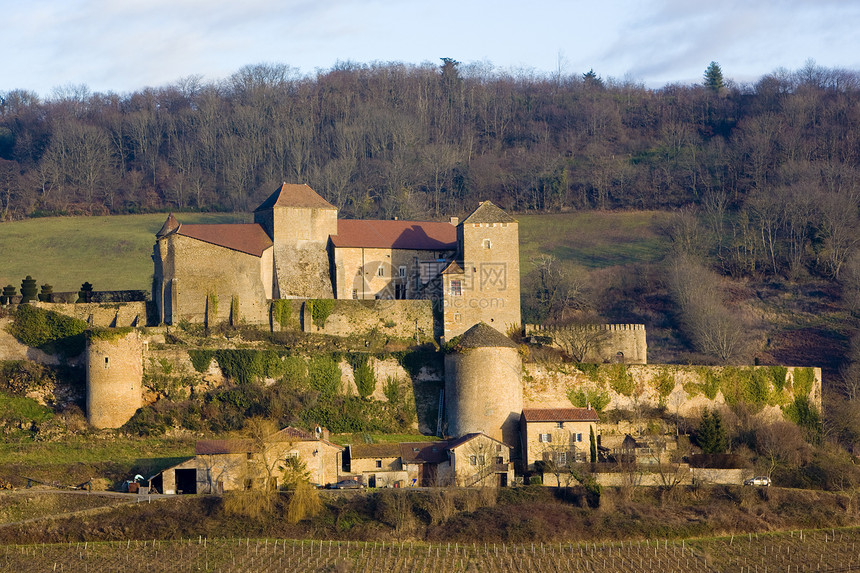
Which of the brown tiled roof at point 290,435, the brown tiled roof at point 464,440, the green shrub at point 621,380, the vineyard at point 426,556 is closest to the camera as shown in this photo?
the vineyard at point 426,556

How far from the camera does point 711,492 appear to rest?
42188 mm

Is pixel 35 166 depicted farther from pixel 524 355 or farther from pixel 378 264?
pixel 524 355

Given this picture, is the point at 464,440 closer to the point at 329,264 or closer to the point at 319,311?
the point at 319,311

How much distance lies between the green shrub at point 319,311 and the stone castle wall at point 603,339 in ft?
28.2

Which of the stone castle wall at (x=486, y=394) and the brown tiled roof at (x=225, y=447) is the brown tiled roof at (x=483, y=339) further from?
the brown tiled roof at (x=225, y=447)

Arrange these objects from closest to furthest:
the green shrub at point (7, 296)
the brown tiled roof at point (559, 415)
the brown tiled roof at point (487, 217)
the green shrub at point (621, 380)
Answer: the brown tiled roof at point (559, 415) → the green shrub at point (621, 380) → the green shrub at point (7, 296) → the brown tiled roof at point (487, 217)

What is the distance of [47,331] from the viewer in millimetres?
45812

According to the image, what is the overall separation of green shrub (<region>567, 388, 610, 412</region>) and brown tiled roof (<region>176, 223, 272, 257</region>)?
14.4 m

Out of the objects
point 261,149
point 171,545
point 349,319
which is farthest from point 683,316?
point 261,149

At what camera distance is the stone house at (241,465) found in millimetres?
40125

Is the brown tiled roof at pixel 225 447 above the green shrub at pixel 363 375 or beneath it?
beneath

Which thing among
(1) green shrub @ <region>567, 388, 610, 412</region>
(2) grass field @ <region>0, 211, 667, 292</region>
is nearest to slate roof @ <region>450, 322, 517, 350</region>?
(1) green shrub @ <region>567, 388, 610, 412</region>

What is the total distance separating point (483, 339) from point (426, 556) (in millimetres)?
11198

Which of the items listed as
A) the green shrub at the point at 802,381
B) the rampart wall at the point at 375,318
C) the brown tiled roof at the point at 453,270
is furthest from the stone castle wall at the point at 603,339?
the green shrub at the point at 802,381
